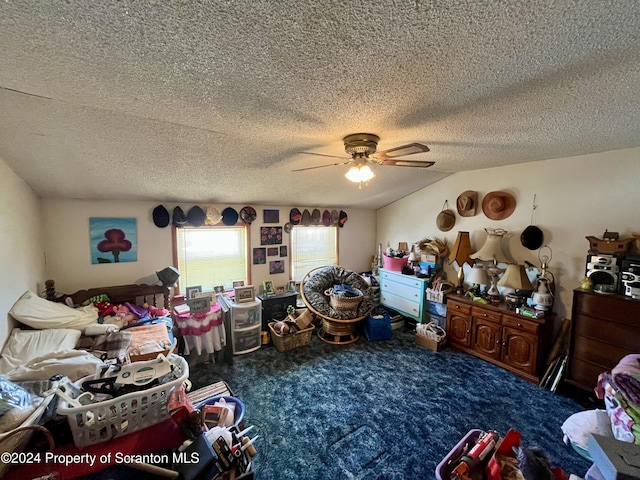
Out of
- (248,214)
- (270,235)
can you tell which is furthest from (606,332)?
(248,214)

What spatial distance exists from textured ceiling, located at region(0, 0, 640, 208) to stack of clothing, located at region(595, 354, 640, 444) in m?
1.72

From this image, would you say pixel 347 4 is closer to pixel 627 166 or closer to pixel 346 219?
pixel 627 166

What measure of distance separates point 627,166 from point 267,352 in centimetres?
435

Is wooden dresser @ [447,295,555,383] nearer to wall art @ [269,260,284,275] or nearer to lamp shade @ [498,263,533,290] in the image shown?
lamp shade @ [498,263,533,290]

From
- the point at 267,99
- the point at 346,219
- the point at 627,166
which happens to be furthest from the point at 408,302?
the point at 267,99

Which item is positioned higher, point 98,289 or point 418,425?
point 98,289

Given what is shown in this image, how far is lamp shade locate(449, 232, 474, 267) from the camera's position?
363 centimetres

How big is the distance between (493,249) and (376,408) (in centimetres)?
231

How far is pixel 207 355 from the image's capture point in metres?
3.26

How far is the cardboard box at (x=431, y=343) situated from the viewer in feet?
11.6

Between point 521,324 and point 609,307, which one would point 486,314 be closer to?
point 521,324

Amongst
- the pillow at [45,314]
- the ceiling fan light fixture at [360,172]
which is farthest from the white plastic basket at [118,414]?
the ceiling fan light fixture at [360,172]

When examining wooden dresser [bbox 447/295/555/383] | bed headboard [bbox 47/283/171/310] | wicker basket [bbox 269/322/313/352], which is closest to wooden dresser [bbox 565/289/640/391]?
wooden dresser [bbox 447/295/555/383]

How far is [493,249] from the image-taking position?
3.26 metres
